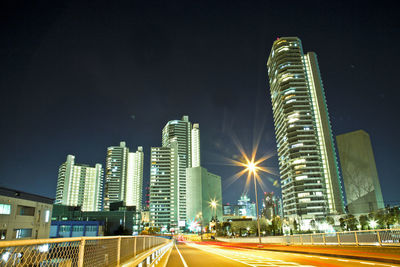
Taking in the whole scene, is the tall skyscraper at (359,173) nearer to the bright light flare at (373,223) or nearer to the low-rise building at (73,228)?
the bright light flare at (373,223)

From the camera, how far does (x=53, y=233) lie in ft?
323

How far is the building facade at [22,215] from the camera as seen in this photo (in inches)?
1741

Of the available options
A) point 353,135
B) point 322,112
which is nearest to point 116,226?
point 322,112

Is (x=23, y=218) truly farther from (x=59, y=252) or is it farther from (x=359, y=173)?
(x=359, y=173)

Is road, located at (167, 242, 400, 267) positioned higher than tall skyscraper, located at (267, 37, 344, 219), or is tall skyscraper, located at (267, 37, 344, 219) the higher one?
tall skyscraper, located at (267, 37, 344, 219)

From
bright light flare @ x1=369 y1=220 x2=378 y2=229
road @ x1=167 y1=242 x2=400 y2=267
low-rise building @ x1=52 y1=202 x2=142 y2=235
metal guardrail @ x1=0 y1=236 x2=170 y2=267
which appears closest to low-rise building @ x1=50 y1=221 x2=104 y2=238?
low-rise building @ x1=52 y1=202 x2=142 y2=235

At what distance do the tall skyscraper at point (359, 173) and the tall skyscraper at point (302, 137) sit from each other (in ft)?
66.2

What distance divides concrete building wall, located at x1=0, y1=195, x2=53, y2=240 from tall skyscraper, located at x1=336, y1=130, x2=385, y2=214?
158 metres

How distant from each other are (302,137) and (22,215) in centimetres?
13909

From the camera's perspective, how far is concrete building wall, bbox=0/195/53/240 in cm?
4412

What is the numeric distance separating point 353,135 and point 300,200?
197 ft

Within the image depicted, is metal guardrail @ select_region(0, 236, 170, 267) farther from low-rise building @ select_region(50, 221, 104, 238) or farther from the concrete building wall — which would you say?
low-rise building @ select_region(50, 221, 104, 238)

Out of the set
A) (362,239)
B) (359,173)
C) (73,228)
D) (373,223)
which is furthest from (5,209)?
(359,173)

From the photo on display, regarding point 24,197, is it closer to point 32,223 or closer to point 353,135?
point 32,223
